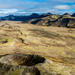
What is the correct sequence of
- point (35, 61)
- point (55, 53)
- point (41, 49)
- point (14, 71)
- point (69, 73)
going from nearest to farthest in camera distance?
point (14, 71) → point (69, 73) → point (35, 61) → point (55, 53) → point (41, 49)

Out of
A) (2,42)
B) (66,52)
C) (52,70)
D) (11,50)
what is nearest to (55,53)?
(66,52)

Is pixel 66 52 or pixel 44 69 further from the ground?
pixel 44 69

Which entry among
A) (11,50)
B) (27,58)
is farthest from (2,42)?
(27,58)

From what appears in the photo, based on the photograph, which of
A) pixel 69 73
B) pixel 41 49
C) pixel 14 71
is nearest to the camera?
pixel 14 71

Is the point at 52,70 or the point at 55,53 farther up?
the point at 52,70

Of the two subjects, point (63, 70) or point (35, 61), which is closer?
point (63, 70)

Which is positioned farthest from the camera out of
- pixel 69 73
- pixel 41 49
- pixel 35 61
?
pixel 41 49

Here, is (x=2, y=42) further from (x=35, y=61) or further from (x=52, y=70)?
(x=52, y=70)

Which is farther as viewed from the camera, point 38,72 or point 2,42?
point 2,42

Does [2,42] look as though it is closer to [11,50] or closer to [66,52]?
[11,50]
